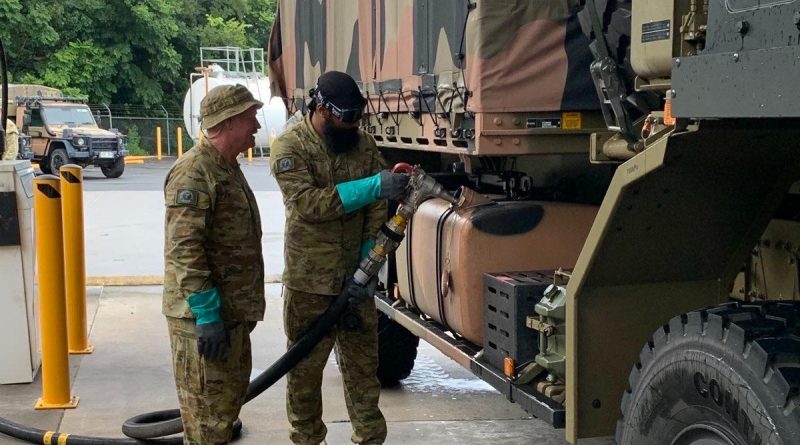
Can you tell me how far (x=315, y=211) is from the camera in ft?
15.3

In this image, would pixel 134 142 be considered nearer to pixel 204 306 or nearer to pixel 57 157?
pixel 57 157

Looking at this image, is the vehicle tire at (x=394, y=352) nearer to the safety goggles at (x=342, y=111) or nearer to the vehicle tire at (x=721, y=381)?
the safety goggles at (x=342, y=111)

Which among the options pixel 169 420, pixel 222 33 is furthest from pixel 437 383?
pixel 222 33

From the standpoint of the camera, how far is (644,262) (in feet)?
11.8

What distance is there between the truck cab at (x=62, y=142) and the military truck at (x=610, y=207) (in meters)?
22.0

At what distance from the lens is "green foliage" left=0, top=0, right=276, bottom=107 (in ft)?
117

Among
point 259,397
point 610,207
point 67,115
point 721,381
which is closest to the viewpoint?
point 721,381

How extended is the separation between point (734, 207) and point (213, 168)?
2036 millimetres

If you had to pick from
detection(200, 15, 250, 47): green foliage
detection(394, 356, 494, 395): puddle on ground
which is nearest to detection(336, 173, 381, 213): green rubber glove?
detection(394, 356, 494, 395): puddle on ground

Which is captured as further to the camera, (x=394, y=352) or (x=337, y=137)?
(x=394, y=352)

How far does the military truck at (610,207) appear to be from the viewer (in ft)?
8.64

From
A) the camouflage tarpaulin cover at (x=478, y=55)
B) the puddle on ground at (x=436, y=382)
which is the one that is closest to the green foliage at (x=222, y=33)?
the puddle on ground at (x=436, y=382)

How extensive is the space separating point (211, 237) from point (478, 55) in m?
1.37

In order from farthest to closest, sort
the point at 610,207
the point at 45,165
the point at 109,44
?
the point at 109,44
the point at 45,165
the point at 610,207
